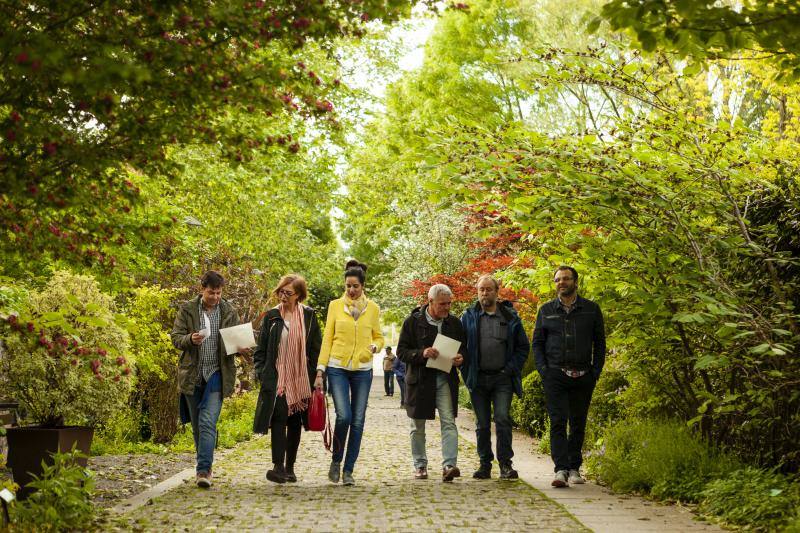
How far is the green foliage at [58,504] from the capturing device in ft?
20.5

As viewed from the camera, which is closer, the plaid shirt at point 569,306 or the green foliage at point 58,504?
the green foliage at point 58,504

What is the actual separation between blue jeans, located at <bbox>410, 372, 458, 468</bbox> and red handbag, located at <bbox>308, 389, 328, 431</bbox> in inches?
36.9

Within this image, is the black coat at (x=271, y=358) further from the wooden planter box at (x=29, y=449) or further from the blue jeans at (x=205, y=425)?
the wooden planter box at (x=29, y=449)

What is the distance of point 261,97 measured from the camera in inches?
215

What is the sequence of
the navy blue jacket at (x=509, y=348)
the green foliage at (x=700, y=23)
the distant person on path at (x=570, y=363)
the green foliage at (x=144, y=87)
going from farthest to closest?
the navy blue jacket at (x=509, y=348) < the distant person on path at (x=570, y=363) < the green foliage at (x=144, y=87) < the green foliage at (x=700, y=23)

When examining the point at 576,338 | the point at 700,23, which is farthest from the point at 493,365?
the point at 700,23

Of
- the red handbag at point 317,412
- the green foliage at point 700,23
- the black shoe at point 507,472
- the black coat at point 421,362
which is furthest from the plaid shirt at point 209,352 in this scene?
the green foliage at point 700,23

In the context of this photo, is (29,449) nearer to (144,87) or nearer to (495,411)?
(144,87)

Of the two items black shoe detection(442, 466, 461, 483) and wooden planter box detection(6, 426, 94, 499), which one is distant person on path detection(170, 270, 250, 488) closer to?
wooden planter box detection(6, 426, 94, 499)

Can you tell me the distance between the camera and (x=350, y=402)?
9.30 meters

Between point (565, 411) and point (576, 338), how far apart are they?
28.1 inches

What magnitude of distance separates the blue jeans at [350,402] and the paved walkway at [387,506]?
0.42 metres

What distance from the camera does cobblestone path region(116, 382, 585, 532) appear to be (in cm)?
681

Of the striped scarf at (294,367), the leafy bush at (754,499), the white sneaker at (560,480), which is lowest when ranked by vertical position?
the white sneaker at (560,480)
